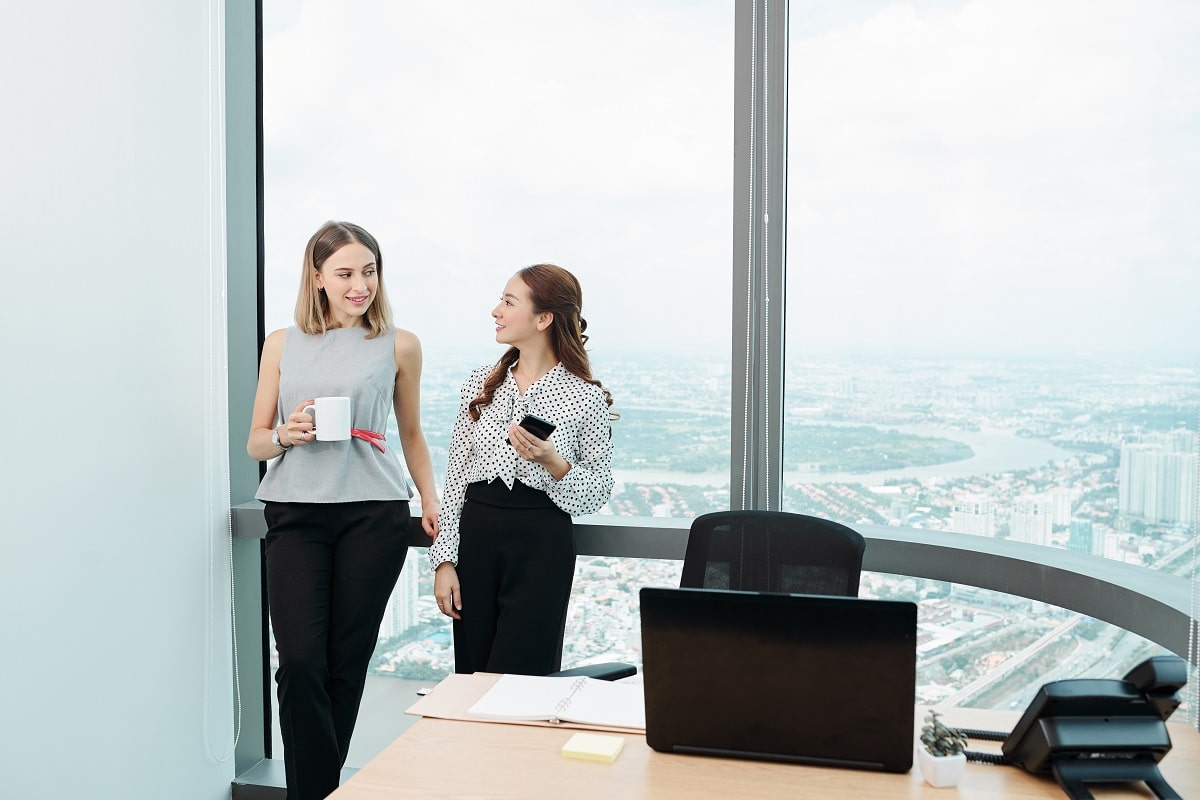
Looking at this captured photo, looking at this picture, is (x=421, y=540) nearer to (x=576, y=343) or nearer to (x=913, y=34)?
(x=576, y=343)

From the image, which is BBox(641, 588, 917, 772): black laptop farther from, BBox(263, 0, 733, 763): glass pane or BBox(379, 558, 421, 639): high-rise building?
BBox(379, 558, 421, 639): high-rise building

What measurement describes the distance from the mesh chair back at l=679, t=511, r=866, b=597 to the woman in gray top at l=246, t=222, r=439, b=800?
0.98 meters

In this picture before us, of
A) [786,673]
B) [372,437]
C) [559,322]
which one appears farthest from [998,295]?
[372,437]

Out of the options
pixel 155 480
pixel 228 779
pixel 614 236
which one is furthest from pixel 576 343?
pixel 228 779

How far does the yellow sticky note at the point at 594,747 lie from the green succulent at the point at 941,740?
0.48 metres

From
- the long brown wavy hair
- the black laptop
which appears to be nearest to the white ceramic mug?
the long brown wavy hair

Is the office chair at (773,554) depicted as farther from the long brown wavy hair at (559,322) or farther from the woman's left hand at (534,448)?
the long brown wavy hair at (559,322)

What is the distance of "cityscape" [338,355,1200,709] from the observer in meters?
2.41

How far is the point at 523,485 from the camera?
258 cm

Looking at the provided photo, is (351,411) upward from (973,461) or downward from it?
upward

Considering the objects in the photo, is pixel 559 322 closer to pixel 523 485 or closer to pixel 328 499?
pixel 523 485

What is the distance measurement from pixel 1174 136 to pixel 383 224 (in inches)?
93.3

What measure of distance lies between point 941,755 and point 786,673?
268 mm

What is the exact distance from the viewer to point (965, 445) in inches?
107
